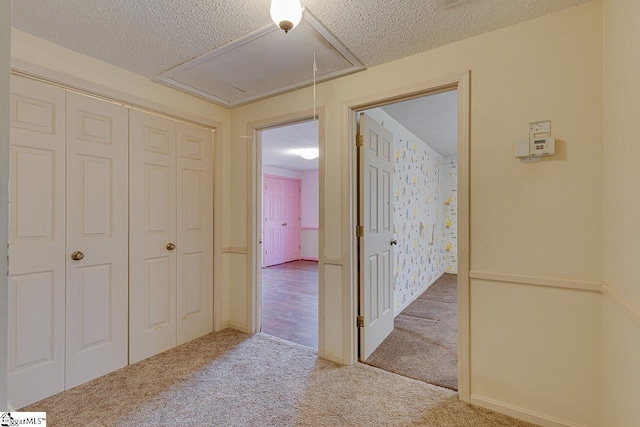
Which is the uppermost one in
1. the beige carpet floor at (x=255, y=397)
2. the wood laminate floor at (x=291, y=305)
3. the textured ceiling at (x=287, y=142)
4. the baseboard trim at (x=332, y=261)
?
the textured ceiling at (x=287, y=142)

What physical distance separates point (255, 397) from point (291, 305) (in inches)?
75.0

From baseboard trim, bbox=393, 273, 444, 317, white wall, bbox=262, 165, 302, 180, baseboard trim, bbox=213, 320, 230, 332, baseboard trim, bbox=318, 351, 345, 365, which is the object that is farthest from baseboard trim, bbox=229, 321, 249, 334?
white wall, bbox=262, 165, 302, 180

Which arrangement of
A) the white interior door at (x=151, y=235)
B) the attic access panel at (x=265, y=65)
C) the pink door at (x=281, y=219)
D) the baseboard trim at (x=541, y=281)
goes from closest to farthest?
the baseboard trim at (x=541, y=281)
the attic access panel at (x=265, y=65)
the white interior door at (x=151, y=235)
the pink door at (x=281, y=219)

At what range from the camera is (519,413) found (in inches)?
63.7

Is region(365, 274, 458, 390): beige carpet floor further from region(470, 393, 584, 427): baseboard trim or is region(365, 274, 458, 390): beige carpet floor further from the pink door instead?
the pink door

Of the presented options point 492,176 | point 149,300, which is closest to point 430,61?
point 492,176

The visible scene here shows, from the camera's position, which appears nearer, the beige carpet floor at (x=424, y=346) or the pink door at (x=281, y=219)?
the beige carpet floor at (x=424, y=346)

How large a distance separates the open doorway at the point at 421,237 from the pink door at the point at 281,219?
11.5 feet

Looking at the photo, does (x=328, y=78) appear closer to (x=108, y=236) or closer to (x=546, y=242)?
(x=546, y=242)

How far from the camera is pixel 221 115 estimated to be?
2855mm

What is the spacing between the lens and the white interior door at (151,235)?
2223 mm

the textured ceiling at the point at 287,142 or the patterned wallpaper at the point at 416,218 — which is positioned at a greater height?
the textured ceiling at the point at 287,142

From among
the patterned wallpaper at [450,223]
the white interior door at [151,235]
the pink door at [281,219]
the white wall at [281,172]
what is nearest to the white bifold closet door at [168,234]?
the white interior door at [151,235]

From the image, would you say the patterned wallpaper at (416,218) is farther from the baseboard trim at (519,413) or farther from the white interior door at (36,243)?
the white interior door at (36,243)
